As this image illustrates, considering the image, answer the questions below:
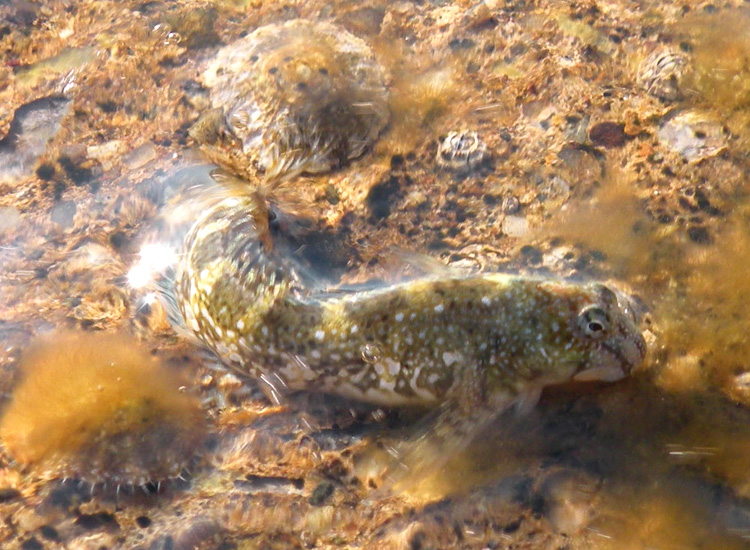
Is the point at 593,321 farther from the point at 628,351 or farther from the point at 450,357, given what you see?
the point at 450,357

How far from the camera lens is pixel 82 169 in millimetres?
4348

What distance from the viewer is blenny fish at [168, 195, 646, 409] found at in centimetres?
286

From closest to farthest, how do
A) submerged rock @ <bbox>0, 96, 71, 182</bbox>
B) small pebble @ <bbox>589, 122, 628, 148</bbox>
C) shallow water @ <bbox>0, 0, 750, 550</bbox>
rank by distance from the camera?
shallow water @ <bbox>0, 0, 750, 550</bbox> → small pebble @ <bbox>589, 122, 628, 148</bbox> → submerged rock @ <bbox>0, 96, 71, 182</bbox>

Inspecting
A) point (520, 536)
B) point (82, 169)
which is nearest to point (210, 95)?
point (82, 169)

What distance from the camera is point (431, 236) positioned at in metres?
3.62

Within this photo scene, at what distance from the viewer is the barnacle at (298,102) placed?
3.95 meters

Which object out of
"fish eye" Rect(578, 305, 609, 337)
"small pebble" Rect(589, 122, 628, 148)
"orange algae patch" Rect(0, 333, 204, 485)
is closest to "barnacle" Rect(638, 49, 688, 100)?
"small pebble" Rect(589, 122, 628, 148)

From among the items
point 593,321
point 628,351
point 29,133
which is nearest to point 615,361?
point 628,351

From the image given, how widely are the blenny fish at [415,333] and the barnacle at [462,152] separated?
0.92 m

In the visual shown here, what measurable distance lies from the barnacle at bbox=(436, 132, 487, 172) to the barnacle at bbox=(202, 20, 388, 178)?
0.49 meters

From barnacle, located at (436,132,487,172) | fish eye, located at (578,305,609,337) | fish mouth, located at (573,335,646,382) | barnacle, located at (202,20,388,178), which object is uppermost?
barnacle, located at (202,20,388,178)

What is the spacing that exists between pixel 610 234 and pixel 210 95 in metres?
2.91

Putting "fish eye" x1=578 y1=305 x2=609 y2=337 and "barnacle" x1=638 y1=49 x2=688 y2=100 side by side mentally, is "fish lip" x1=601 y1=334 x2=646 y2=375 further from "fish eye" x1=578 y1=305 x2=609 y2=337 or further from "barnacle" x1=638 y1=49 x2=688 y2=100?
"barnacle" x1=638 y1=49 x2=688 y2=100

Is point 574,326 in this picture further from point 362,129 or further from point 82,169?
point 82,169
